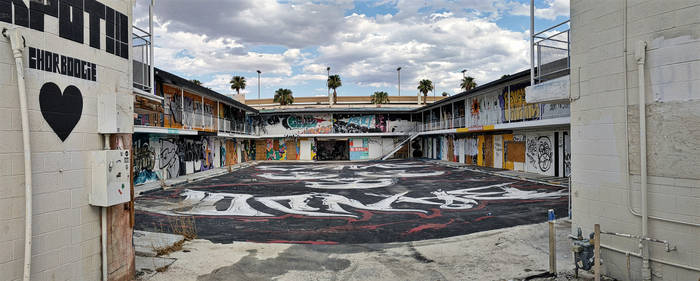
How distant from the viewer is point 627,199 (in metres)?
5.50

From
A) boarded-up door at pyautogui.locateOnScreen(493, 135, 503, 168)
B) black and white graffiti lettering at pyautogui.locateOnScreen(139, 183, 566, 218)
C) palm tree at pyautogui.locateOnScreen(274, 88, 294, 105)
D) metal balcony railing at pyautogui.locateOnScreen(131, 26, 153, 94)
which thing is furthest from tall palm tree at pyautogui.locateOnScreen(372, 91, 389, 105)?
metal balcony railing at pyautogui.locateOnScreen(131, 26, 153, 94)

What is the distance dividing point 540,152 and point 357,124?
942 inches

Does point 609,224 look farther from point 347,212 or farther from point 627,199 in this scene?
point 347,212

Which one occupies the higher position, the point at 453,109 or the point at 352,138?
the point at 453,109

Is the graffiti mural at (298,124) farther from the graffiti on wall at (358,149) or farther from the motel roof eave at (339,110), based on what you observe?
the graffiti on wall at (358,149)

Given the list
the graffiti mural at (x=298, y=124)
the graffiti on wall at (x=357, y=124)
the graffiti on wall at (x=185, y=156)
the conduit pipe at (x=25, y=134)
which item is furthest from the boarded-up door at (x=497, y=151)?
the conduit pipe at (x=25, y=134)

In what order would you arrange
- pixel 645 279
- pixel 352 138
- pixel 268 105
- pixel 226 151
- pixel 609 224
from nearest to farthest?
pixel 645 279 → pixel 609 224 → pixel 226 151 → pixel 352 138 → pixel 268 105

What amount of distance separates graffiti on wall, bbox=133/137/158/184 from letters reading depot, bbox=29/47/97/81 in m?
15.3

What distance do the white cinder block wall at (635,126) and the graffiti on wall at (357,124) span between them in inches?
1451

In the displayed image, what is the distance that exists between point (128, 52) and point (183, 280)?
152 inches

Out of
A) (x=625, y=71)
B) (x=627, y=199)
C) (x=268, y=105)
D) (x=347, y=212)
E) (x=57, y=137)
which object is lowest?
(x=347, y=212)

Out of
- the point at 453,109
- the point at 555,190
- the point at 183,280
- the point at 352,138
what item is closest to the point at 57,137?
the point at 183,280

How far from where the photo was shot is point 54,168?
4.48 meters

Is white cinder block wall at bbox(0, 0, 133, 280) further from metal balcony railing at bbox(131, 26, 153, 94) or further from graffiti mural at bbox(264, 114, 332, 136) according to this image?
graffiti mural at bbox(264, 114, 332, 136)
